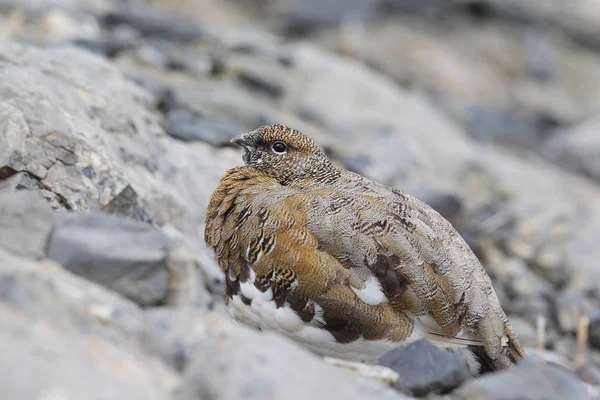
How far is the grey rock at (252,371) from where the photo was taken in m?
3.27

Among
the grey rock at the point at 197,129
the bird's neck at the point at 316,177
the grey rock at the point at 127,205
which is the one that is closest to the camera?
the grey rock at the point at 127,205

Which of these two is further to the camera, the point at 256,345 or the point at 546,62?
the point at 546,62

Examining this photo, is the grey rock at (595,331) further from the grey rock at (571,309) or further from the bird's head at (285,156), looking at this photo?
the bird's head at (285,156)

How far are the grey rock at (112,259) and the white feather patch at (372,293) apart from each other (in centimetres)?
120

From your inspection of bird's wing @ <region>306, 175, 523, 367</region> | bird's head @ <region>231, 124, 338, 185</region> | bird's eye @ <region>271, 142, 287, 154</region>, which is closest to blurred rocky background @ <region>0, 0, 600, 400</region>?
bird's wing @ <region>306, 175, 523, 367</region>

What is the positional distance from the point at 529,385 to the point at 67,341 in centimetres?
185

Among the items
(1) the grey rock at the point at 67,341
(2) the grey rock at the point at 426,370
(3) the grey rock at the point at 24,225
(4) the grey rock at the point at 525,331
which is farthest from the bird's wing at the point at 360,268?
(4) the grey rock at the point at 525,331

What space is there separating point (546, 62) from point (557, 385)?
14677 mm

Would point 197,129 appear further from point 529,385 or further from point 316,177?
point 529,385

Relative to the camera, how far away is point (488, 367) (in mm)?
5203

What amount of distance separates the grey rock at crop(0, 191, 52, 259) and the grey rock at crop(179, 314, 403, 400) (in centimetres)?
80

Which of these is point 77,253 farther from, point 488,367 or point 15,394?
point 488,367

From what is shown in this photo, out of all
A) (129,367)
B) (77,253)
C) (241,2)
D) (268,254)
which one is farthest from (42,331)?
(241,2)

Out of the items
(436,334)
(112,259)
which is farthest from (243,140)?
(112,259)
